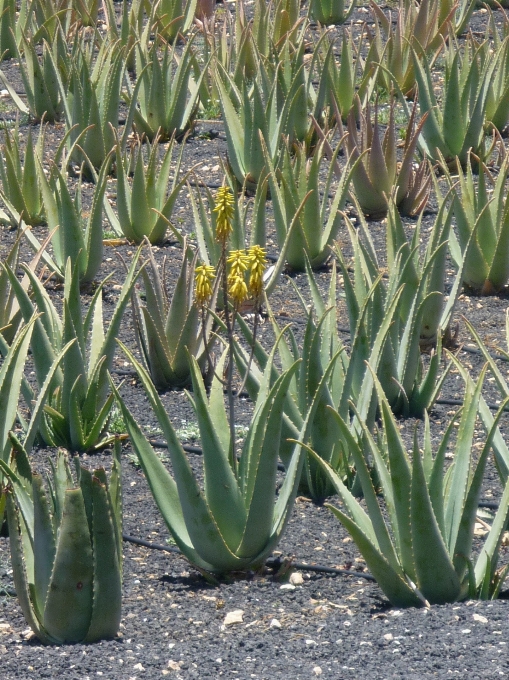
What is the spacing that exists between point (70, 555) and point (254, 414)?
642 mm

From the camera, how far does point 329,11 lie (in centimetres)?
770

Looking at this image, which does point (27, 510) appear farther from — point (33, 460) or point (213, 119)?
point (213, 119)

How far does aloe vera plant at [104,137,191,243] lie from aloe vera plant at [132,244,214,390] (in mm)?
967

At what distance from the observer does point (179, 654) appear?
2090mm

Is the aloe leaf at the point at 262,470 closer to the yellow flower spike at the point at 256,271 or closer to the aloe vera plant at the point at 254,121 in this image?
the yellow flower spike at the point at 256,271

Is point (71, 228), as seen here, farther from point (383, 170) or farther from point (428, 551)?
point (428, 551)

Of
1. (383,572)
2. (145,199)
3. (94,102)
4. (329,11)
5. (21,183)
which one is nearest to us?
(383,572)

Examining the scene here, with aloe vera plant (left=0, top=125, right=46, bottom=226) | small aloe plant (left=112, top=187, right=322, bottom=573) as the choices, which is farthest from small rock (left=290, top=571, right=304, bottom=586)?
aloe vera plant (left=0, top=125, right=46, bottom=226)

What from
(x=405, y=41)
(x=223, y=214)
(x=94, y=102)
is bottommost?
(x=223, y=214)

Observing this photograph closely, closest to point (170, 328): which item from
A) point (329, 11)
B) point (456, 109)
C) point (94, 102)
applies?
A: point (94, 102)

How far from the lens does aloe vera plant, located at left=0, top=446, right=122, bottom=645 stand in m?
1.99

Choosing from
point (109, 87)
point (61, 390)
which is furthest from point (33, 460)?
point (109, 87)

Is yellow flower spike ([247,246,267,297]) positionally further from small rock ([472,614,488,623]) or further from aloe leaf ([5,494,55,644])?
small rock ([472,614,488,623])

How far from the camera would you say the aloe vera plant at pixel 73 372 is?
3.07m
